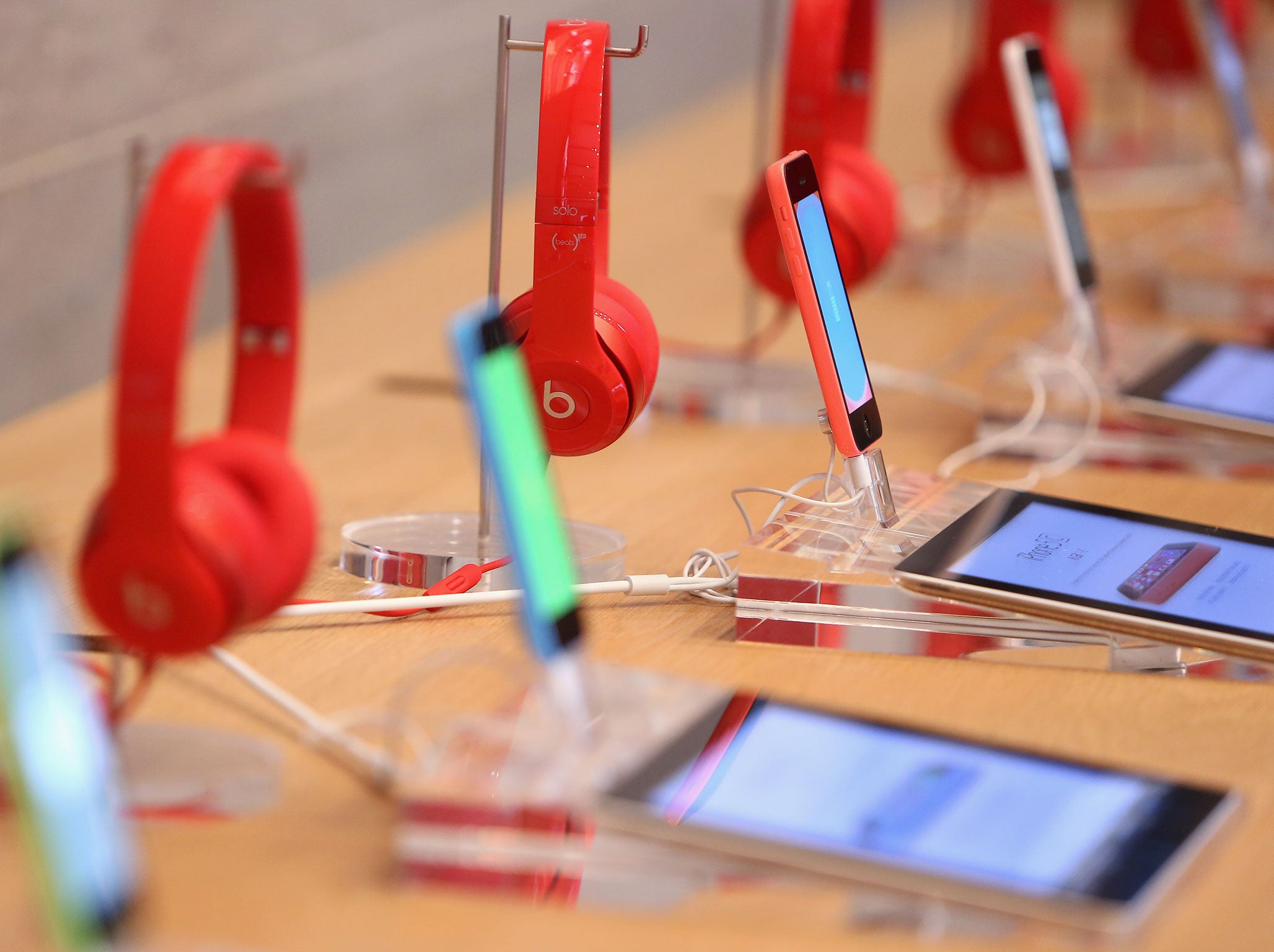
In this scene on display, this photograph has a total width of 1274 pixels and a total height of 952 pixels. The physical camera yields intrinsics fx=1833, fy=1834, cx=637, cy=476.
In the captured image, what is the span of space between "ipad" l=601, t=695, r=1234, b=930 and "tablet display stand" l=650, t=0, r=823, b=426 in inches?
26.7

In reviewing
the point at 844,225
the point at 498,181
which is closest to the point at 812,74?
the point at 844,225

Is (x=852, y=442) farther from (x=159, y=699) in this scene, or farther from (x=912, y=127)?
(x=912, y=127)

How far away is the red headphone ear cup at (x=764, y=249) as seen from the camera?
1444mm

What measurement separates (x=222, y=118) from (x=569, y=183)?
766mm

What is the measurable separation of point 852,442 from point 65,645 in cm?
47

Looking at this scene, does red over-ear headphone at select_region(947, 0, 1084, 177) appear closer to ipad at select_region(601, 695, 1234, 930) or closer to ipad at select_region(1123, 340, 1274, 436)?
ipad at select_region(1123, 340, 1274, 436)

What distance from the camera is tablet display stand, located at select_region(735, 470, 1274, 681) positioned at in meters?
1.05

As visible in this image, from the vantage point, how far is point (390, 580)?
1.17 m

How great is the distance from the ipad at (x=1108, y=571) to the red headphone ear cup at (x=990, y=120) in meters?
0.81

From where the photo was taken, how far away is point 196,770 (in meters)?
0.88

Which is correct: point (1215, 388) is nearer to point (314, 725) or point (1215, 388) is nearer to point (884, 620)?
point (884, 620)

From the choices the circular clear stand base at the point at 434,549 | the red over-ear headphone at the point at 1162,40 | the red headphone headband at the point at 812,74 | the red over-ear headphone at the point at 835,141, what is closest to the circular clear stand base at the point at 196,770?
the circular clear stand base at the point at 434,549

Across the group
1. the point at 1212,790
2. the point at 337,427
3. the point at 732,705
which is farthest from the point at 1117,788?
the point at 337,427

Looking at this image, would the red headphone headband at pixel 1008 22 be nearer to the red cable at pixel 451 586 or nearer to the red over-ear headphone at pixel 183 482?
the red cable at pixel 451 586
